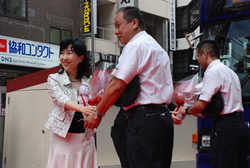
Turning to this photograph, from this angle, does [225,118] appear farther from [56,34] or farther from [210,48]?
[56,34]

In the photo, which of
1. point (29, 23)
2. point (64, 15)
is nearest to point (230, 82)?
point (29, 23)

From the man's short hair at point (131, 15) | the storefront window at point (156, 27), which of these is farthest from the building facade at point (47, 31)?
the man's short hair at point (131, 15)

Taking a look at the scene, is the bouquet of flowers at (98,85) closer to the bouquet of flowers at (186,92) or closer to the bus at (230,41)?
the bouquet of flowers at (186,92)

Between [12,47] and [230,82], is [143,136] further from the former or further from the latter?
[12,47]

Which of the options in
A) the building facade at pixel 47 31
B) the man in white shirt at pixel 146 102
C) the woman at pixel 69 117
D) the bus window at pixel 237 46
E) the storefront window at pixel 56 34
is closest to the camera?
the man in white shirt at pixel 146 102

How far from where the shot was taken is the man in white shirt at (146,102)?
3.07 metres

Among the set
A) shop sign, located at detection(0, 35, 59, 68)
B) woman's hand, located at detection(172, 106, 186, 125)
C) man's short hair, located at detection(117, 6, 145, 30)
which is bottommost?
woman's hand, located at detection(172, 106, 186, 125)

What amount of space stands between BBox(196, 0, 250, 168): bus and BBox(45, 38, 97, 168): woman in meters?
2.15

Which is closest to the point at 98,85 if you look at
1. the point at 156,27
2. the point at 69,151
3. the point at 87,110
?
the point at 87,110

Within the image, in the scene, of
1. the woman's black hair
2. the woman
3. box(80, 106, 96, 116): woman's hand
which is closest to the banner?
the woman's black hair

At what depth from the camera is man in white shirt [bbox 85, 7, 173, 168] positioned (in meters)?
3.07

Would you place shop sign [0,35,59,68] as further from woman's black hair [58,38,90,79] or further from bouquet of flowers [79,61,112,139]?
bouquet of flowers [79,61,112,139]

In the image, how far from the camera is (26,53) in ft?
61.9

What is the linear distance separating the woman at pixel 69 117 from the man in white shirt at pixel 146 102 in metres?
0.87
